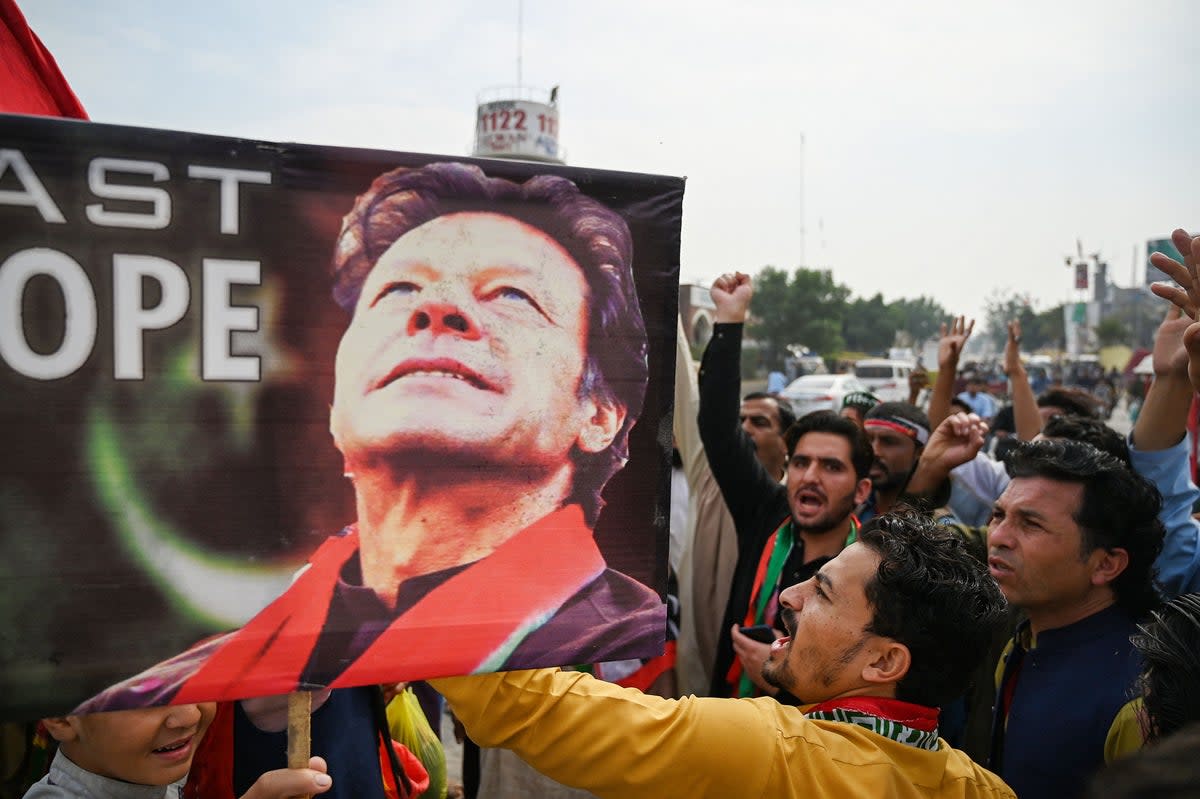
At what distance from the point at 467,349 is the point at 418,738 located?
1.60 metres

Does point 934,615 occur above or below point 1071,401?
below

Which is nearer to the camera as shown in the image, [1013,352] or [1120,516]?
[1120,516]

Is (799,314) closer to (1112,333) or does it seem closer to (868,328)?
(1112,333)

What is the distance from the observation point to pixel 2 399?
4.27 ft

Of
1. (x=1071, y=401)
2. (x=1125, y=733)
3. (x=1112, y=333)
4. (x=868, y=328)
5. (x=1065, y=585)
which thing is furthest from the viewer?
(x=868, y=328)

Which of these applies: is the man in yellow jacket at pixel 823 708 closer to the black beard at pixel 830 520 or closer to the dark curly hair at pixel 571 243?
the dark curly hair at pixel 571 243

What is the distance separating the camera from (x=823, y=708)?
1698mm

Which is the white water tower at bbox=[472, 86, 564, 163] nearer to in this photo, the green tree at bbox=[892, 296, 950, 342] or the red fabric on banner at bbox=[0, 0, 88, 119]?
the red fabric on banner at bbox=[0, 0, 88, 119]

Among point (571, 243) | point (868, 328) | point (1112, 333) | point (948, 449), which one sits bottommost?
point (948, 449)

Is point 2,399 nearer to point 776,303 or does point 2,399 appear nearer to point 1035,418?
point 1035,418

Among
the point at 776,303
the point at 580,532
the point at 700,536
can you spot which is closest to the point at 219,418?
the point at 580,532

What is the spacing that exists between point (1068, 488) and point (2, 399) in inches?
96.5

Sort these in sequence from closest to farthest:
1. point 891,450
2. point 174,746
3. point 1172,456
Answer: point 174,746 → point 1172,456 → point 891,450

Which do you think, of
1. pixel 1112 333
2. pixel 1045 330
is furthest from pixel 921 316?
pixel 1112 333
